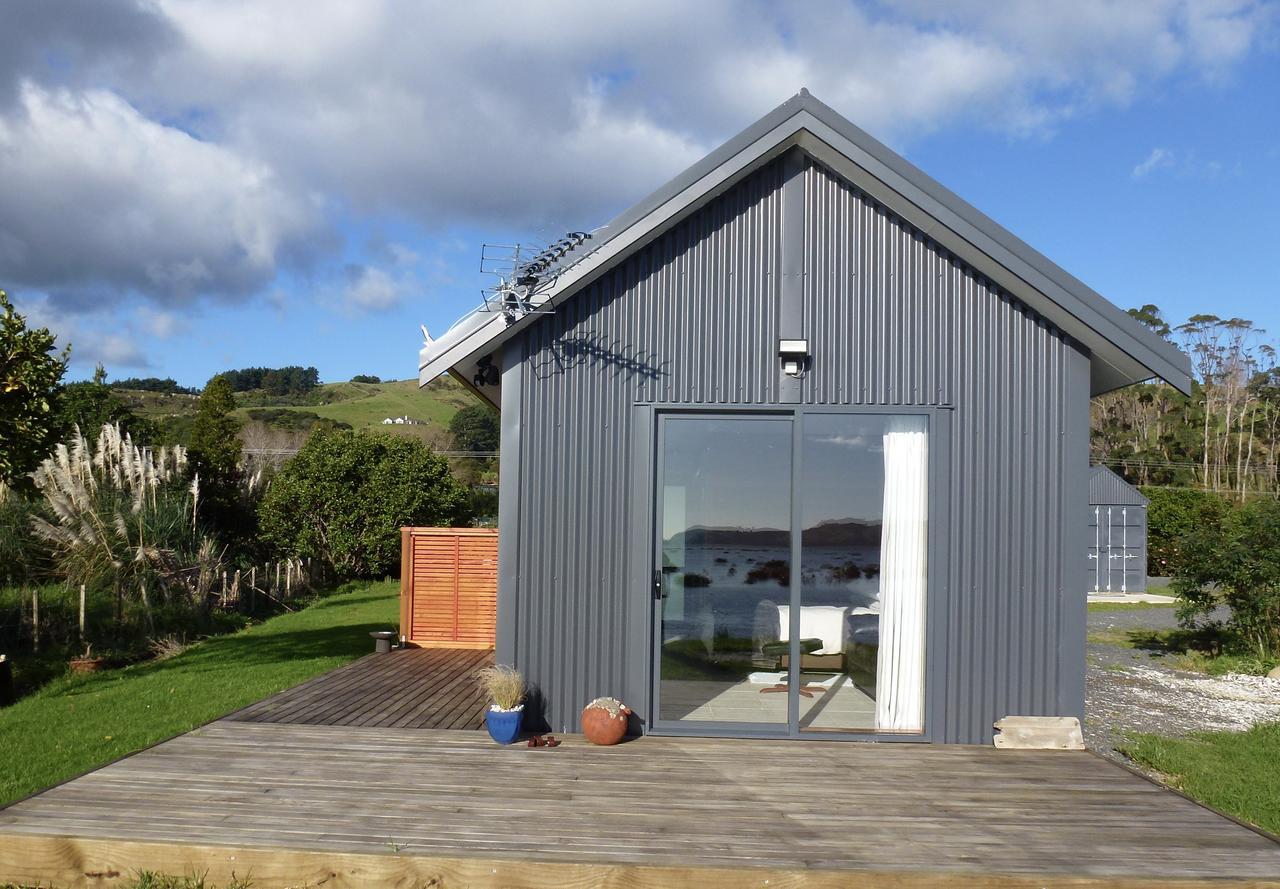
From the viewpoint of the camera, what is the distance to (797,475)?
19.6 ft

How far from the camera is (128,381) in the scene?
178ft

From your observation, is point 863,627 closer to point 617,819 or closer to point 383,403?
point 617,819

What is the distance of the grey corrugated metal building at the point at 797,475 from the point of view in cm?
591

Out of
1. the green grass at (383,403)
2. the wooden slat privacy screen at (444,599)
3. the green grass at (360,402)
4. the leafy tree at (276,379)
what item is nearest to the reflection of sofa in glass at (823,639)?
the wooden slat privacy screen at (444,599)

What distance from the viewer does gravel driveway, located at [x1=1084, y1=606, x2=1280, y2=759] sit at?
321 inches

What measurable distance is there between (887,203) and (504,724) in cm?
432

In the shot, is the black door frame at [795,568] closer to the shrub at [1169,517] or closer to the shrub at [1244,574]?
the shrub at [1244,574]

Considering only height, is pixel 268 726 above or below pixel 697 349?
below

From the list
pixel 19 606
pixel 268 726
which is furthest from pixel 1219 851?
pixel 19 606

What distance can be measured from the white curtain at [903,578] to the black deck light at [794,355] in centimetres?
75

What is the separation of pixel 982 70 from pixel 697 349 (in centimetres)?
628

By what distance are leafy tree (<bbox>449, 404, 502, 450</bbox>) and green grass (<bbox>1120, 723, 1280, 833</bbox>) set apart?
36.3 metres

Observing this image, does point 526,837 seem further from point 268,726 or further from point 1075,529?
point 1075,529

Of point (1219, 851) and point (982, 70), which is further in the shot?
point (982, 70)
